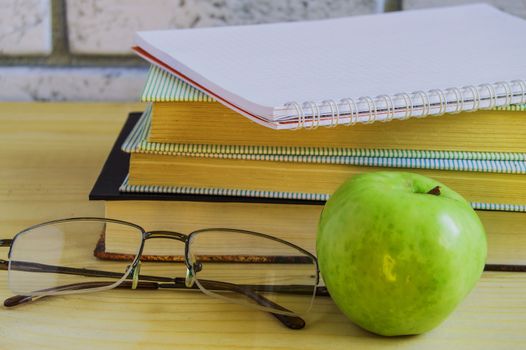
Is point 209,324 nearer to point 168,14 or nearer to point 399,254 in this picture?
point 399,254

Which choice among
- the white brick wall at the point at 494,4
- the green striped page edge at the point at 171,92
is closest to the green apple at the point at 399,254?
the green striped page edge at the point at 171,92

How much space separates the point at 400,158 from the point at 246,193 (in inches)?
4.7

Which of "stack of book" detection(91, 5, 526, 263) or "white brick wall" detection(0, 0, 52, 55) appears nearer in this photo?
"stack of book" detection(91, 5, 526, 263)

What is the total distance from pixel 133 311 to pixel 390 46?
0.32m

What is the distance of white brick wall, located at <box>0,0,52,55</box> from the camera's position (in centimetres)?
97

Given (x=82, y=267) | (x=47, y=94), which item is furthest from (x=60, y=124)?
(x=82, y=267)

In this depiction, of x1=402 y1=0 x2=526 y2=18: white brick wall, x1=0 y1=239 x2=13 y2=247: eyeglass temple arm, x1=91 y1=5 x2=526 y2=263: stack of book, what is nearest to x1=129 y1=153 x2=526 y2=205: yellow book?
x1=91 y1=5 x2=526 y2=263: stack of book

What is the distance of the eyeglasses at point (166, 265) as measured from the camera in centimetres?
58

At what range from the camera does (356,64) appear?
645 millimetres

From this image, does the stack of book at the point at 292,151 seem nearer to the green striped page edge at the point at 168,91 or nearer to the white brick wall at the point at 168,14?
the green striped page edge at the point at 168,91

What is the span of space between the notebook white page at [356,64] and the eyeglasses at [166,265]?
11 cm

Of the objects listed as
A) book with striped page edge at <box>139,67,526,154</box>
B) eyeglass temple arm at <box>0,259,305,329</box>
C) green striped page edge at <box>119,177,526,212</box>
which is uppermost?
book with striped page edge at <box>139,67,526,154</box>

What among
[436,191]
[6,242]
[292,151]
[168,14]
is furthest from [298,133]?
[168,14]

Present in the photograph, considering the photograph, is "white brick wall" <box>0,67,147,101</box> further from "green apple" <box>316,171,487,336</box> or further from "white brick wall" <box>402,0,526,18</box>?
"green apple" <box>316,171,487,336</box>
